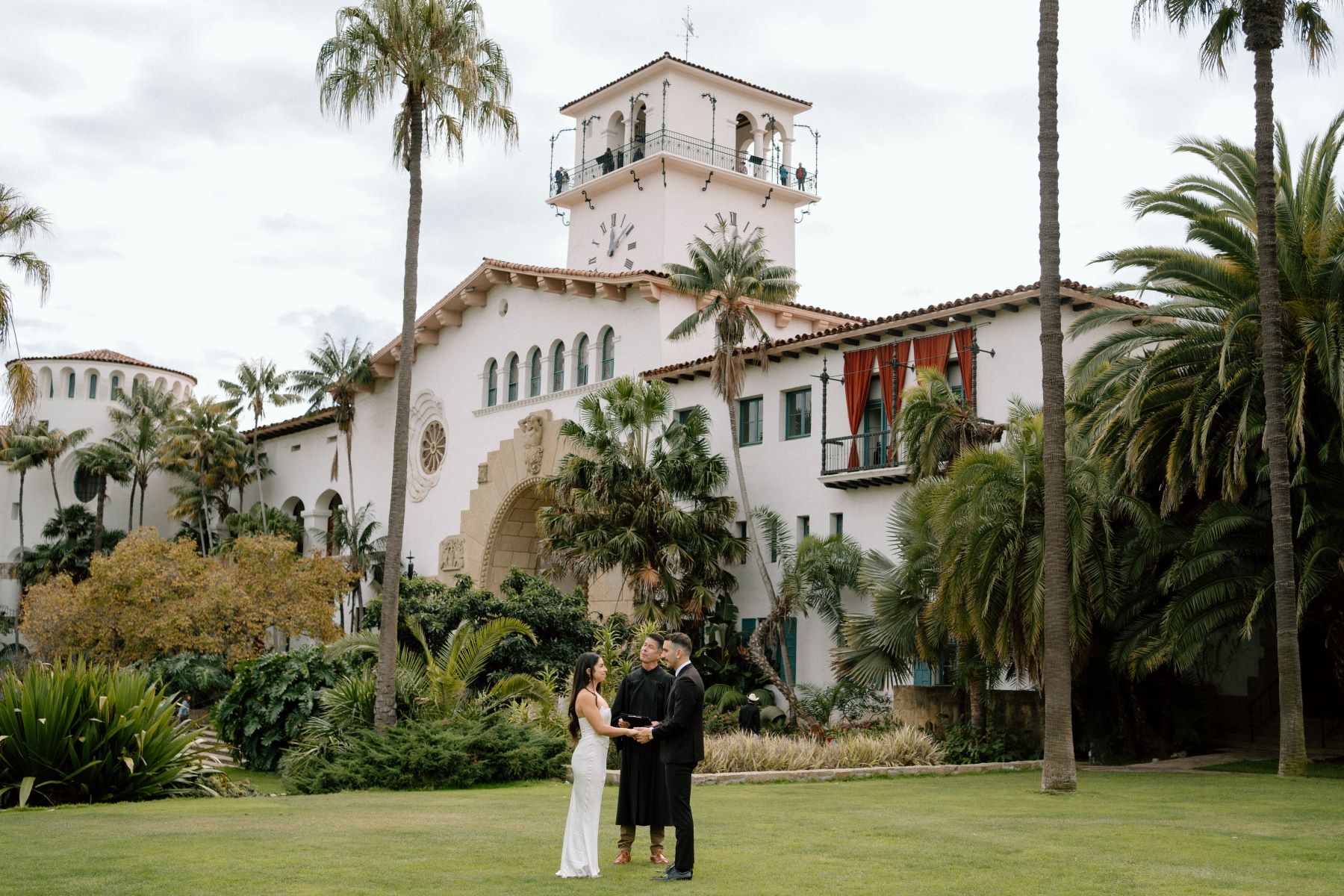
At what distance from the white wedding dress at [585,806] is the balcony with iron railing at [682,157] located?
37.2 metres

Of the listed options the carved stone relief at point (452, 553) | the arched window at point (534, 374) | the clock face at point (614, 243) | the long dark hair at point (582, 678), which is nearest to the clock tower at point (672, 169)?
the clock face at point (614, 243)

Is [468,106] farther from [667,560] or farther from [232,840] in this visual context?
[232,840]

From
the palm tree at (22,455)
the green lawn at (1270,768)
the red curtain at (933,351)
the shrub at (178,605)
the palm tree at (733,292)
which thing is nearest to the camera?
the green lawn at (1270,768)

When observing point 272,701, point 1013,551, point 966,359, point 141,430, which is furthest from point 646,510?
point 141,430

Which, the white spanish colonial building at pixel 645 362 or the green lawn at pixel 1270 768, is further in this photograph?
the white spanish colonial building at pixel 645 362

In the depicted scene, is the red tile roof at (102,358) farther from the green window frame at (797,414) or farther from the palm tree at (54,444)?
the green window frame at (797,414)

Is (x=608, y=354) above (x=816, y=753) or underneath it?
above

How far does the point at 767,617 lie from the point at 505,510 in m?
11.8

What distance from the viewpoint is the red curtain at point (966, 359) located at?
28734 millimetres

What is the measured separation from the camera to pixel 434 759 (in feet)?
61.9

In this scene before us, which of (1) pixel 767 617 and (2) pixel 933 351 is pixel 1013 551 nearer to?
(2) pixel 933 351

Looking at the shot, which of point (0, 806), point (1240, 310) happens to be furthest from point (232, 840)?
point (1240, 310)

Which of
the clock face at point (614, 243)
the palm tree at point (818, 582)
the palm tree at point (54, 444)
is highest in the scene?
the clock face at point (614, 243)

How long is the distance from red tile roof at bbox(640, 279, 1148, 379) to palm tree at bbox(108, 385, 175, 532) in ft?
102
